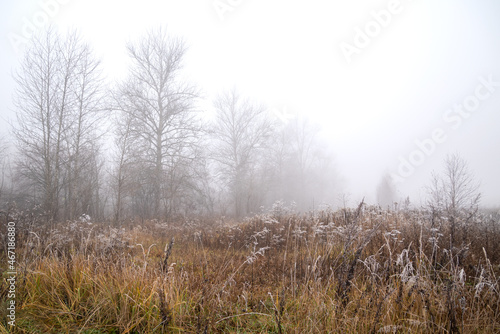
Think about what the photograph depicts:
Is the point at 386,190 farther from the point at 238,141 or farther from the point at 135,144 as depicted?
the point at 135,144

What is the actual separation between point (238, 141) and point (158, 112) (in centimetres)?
759

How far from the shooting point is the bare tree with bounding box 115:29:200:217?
47.3ft

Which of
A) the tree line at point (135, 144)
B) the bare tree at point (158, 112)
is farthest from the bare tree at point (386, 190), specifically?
the bare tree at point (158, 112)

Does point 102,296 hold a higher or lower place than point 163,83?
lower

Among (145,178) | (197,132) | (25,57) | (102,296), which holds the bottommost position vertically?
(102,296)

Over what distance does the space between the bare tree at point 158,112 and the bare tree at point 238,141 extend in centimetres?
449

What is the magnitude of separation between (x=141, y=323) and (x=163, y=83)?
16068mm

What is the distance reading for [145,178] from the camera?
46.5 ft

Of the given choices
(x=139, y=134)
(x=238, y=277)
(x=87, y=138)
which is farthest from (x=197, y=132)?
(x=238, y=277)

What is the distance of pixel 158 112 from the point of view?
50.5ft

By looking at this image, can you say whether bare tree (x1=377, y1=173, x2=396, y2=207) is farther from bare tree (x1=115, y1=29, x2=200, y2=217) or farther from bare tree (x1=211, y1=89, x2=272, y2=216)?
bare tree (x1=115, y1=29, x2=200, y2=217)

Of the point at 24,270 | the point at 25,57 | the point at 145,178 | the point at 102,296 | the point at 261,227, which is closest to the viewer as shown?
the point at 102,296

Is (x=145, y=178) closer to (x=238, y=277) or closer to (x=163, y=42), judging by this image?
(x=163, y=42)

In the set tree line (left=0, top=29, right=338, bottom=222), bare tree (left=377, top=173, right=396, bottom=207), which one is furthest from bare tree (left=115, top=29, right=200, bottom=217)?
bare tree (left=377, top=173, right=396, bottom=207)
